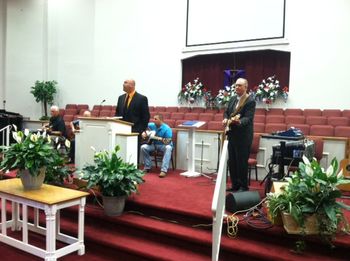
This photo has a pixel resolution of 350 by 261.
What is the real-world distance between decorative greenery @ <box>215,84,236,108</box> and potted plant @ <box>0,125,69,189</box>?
5.43m

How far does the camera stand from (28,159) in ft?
10.8

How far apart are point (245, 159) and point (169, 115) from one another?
433 cm

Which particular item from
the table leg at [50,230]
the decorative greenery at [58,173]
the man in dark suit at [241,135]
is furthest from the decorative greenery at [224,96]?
the table leg at [50,230]

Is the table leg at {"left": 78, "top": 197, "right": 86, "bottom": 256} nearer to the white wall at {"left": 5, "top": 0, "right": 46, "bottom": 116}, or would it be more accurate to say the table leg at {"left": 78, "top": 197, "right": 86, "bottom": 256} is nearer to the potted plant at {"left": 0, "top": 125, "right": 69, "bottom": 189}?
the potted plant at {"left": 0, "top": 125, "right": 69, "bottom": 189}

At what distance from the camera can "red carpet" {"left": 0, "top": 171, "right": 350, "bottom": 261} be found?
115 inches

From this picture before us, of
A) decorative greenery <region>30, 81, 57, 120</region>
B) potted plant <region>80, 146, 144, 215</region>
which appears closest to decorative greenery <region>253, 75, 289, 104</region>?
potted plant <region>80, 146, 144, 215</region>

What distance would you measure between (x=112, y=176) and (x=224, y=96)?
5.23m

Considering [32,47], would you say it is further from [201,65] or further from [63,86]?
[201,65]

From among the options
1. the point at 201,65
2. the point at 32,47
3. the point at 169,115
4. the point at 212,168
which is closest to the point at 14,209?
the point at 212,168

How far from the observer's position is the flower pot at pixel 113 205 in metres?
3.68

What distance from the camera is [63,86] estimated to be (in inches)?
432

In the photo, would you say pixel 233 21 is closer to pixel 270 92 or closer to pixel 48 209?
pixel 270 92

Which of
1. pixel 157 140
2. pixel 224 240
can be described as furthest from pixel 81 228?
pixel 157 140

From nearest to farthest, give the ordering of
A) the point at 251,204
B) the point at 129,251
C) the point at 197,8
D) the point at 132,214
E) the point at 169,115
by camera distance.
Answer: the point at 129,251 → the point at 251,204 → the point at 132,214 → the point at 169,115 → the point at 197,8
